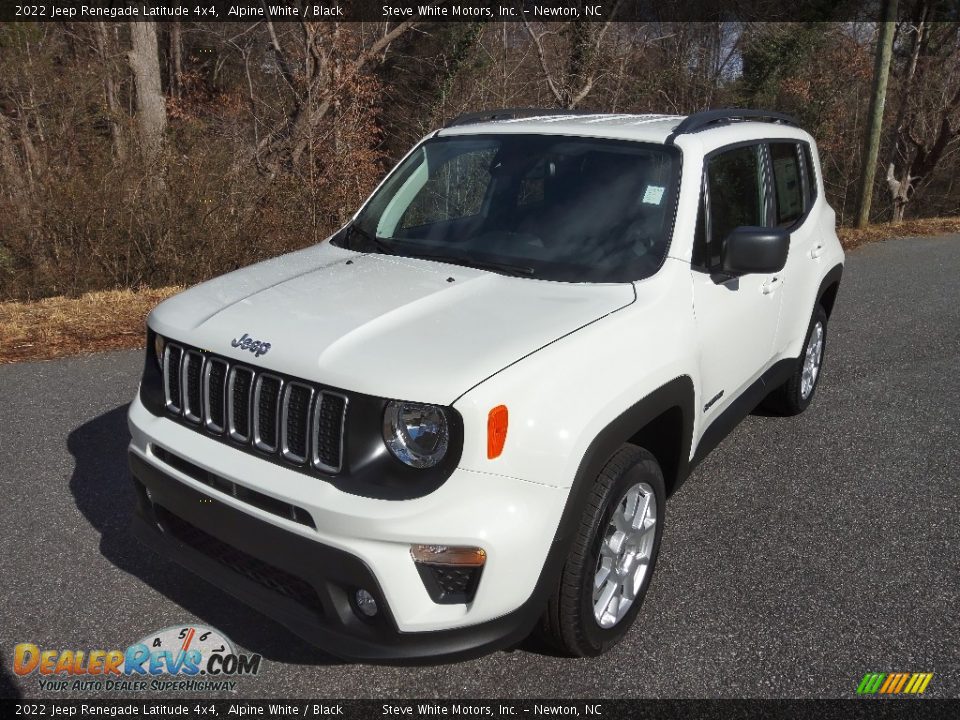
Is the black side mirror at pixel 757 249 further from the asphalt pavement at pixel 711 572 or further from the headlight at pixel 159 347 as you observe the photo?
the headlight at pixel 159 347

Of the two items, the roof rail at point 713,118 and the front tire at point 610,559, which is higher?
the roof rail at point 713,118

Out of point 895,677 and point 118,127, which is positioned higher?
point 118,127

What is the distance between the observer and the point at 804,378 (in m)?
5.20

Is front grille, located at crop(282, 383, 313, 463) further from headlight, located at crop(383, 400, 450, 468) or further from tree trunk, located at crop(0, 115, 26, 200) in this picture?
tree trunk, located at crop(0, 115, 26, 200)

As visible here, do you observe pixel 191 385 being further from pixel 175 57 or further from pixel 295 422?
pixel 175 57

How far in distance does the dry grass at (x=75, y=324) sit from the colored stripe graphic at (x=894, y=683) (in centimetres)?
586

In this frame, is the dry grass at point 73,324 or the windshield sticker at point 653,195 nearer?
the windshield sticker at point 653,195

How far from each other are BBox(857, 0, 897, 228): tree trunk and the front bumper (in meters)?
14.6

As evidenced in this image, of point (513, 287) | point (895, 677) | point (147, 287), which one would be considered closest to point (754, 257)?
point (513, 287)

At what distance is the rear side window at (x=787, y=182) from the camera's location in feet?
14.3

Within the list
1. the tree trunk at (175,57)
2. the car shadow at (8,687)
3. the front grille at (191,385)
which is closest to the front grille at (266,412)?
the front grille at (191,385)

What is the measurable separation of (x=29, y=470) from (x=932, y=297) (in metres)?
8.79

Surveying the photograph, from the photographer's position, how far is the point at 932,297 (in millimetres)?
8836

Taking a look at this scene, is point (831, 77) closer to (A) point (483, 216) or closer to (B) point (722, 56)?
(B) point (722, 56)
